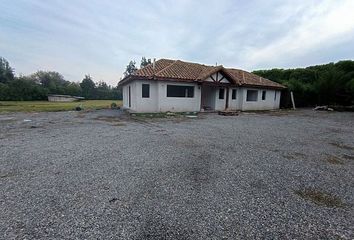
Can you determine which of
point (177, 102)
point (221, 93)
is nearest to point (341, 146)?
point (177, 102)

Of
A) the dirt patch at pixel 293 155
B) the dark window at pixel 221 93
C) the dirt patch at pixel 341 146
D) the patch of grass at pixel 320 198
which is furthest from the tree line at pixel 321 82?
the patch of grass at pixel 320 198

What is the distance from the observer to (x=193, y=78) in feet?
56.4

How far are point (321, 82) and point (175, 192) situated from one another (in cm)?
2444

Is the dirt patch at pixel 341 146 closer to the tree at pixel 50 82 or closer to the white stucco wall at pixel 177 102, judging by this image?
the white stucco wall at pixel 177 102

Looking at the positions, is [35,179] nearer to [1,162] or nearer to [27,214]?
[27,214]

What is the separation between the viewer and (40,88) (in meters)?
43.2

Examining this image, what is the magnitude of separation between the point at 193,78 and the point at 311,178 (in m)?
14.1

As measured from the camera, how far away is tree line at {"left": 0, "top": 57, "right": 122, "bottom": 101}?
39250 millimetres

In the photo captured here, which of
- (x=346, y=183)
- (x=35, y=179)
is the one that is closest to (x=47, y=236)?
(x=35, y=179)

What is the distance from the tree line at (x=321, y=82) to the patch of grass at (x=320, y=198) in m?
22.0

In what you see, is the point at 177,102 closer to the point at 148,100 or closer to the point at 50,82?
the point at 148,100

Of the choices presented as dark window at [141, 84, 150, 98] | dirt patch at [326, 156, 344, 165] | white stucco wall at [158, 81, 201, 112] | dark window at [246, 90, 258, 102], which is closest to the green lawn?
dark window at [141, 84, 150, 98]

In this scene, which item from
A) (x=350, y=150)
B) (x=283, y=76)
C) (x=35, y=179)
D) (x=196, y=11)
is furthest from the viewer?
(x=283, y=76)

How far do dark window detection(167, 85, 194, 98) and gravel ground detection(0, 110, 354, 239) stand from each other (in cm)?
1089
